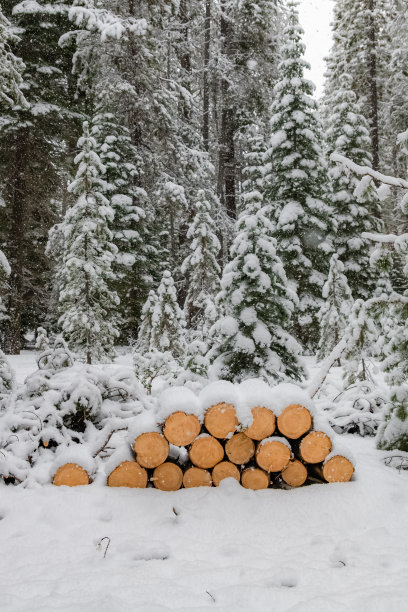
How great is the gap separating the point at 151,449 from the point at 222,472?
672 mm

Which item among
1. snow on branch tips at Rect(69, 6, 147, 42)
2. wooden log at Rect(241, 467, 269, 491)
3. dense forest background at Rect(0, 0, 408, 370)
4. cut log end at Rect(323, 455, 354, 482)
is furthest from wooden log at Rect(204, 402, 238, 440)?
Result: snow on branch tips at Rect(69, 6, 147, 42)

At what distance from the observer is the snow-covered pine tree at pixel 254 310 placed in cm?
631

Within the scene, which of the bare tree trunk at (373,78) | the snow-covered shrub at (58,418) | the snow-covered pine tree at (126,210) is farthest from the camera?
the bare tree trunk at (373,78)

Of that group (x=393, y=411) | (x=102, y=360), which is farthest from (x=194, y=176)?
(x=393, y=411)

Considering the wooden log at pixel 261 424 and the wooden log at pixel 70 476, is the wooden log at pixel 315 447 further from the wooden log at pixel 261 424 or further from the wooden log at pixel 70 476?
the wooden log at pixel 70 476

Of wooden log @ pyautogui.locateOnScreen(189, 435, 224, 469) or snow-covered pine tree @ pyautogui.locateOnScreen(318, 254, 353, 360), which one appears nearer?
wooden log @ pyautogui.locateOnScreen(189, 435, 224, 469)

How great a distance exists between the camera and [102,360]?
11.1m

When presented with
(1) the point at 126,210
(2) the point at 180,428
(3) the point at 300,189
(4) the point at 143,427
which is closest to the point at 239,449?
(2) the point at 180,428

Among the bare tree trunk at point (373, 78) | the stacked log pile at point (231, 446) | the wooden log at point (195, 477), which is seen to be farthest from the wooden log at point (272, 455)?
the bare tree trunk at point (373, 78)

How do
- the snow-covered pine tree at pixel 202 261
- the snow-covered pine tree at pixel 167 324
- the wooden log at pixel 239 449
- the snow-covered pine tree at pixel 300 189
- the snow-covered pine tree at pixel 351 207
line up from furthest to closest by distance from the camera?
1. the snow-covered pine tree at pixel 351 207
2. the snow-covered pine tree at pixel 300 189
3. the snow-covered pine tree at pixel 202 261
4. the snow-covered pine tree at pixel 167 324
5. the wooden log at pixel 239 449

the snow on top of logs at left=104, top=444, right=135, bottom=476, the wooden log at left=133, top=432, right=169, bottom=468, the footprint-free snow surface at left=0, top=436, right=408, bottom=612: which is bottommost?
the footprint-free snow surface at left=0, top=436, right=408, bottom=612

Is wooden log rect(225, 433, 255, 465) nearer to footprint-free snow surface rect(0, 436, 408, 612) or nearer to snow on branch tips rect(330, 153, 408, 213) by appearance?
footprint-free snow surface rect(0, 436, 408, 612)

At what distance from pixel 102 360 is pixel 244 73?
14235 mm

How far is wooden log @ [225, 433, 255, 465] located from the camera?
150 inches
